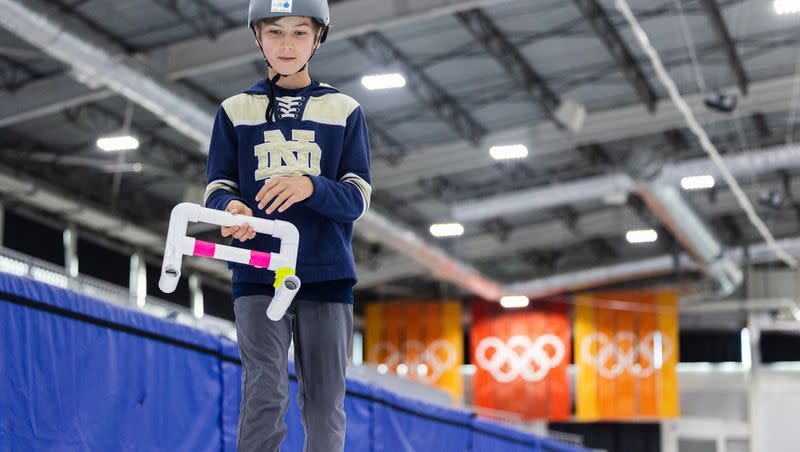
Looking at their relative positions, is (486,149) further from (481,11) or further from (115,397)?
(115,397)

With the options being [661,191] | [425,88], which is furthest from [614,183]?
[425,88]

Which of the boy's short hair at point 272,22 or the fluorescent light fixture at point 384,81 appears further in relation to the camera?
the fluorescent light fixture at point 384,81

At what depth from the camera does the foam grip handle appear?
2562 millimetres

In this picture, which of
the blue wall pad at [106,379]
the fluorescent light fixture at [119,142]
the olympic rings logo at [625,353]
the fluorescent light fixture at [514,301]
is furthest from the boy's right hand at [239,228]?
the olympic rings logo at [625,353]

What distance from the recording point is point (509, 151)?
20.7 meters

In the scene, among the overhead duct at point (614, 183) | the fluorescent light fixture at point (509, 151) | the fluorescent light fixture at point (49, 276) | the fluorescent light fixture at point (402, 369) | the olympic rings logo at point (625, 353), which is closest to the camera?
the fluorescent light fixture at point (49, 276)

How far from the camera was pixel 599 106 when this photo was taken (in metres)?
20.8

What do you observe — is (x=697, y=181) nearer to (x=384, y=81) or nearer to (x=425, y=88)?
(x=425, y=88)

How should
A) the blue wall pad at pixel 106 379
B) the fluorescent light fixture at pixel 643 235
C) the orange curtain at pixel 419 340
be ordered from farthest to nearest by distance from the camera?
the orange curtain at pixel 419 340, the fluorescent light fixture at pixel 643 235, the blue wall pad at pixel 106 379

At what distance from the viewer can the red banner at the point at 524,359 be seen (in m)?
29.3

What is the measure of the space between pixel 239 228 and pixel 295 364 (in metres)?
0.44

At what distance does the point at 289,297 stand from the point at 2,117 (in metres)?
16.3

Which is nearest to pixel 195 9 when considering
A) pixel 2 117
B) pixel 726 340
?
pixel 2 117

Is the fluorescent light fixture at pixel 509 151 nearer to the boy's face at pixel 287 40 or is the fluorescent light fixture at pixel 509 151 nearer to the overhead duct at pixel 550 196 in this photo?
the overhead duct at pixel 550 196
